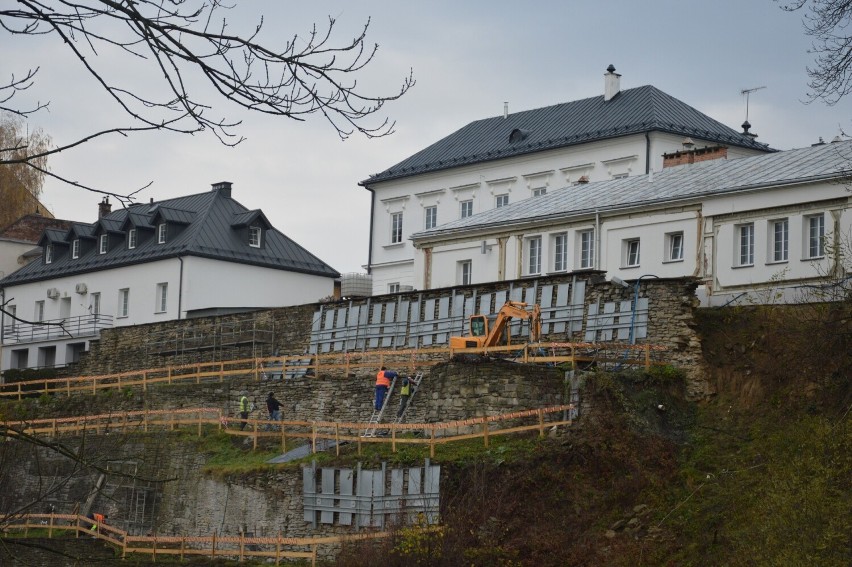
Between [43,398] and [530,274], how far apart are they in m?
15.9

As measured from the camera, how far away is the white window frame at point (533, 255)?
40.3 m

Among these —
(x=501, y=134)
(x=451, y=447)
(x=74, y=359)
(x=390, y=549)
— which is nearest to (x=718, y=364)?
(x=451, y=447)

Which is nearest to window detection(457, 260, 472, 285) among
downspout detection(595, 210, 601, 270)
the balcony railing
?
downspout detection(595, 210, 601, 270)

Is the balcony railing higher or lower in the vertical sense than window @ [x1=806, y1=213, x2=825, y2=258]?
lower

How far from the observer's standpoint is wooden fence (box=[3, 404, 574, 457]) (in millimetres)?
29344

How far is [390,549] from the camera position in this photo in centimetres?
2608

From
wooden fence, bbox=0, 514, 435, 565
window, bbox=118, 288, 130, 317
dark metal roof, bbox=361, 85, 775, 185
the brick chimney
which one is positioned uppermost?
dark metal roof, bbox=361, 85, 775, 185

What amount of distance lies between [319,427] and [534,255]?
9156 mm

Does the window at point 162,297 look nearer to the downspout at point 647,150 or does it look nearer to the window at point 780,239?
the downspout at point 647,150

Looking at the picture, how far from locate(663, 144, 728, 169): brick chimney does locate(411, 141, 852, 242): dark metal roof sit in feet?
11.6

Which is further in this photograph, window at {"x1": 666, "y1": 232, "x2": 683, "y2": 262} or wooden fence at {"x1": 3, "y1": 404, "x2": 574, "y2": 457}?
window at {"x1": 666, "y1": 232, "x2": 683, "y2": 262}

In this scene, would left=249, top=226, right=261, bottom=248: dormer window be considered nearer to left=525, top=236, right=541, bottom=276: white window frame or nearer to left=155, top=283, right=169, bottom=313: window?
left=155, top=283, right=169, bottom=313: window

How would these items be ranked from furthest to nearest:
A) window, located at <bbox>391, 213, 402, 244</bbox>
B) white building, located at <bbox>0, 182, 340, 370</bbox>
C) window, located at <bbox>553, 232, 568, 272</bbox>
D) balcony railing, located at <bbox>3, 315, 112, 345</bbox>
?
window, located at <bbox>391, 213, 402, 244</bbox> → balcony railing, located at <bbox>3, 315, 112, 345</bbox> → white building, located at <bbox>0, 182, 340, 370</bbox> → window, located at <bbox>553, 232, 568, 272</bbox>

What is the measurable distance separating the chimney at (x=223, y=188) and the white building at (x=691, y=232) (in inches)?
675
